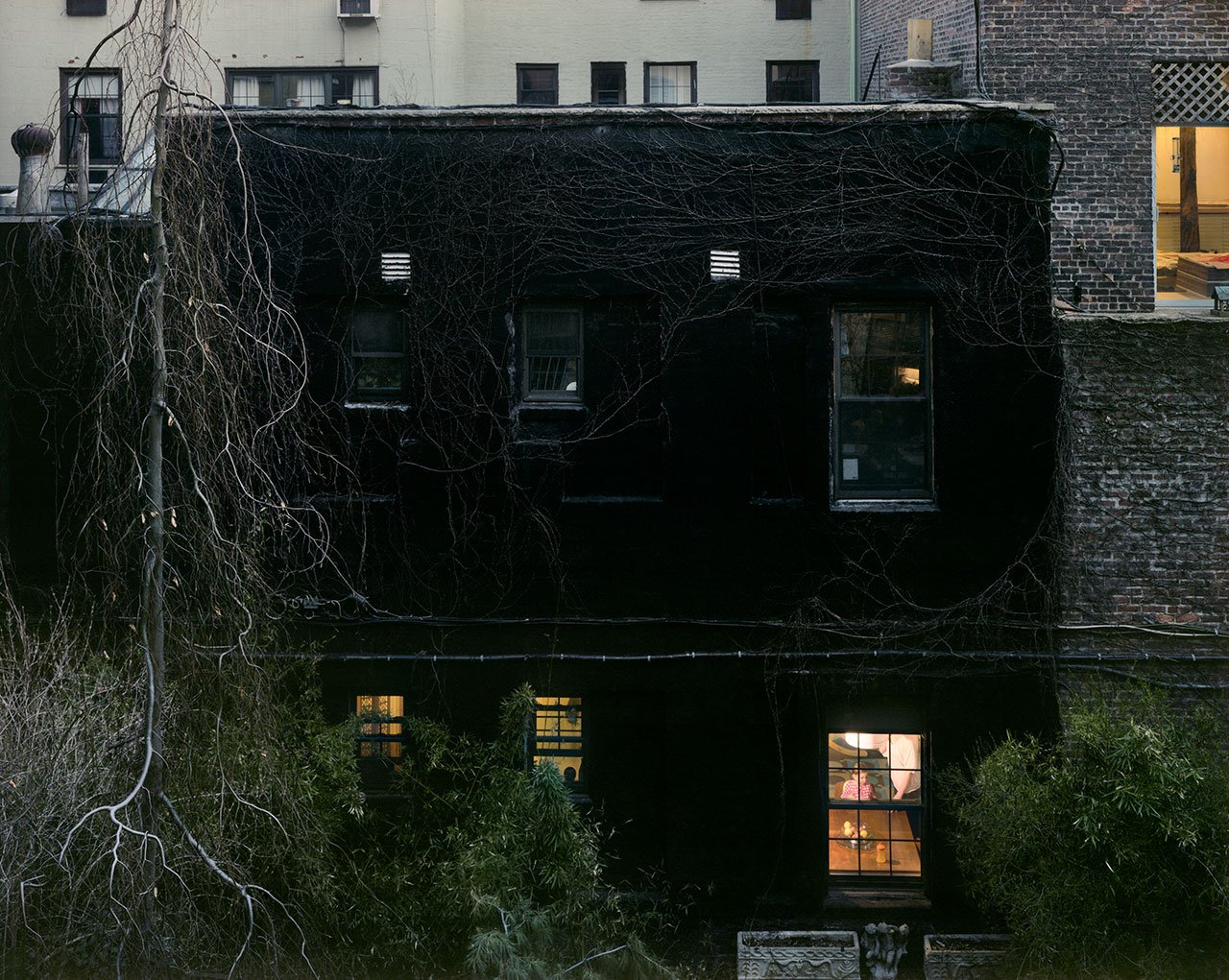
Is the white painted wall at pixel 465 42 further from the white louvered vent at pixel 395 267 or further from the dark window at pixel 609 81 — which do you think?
the white louvered vent at pixel 395 267

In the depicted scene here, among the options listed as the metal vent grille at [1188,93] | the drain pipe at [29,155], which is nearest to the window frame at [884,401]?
the metal vent grille at [1188,93]

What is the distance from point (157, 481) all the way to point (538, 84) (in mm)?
16472

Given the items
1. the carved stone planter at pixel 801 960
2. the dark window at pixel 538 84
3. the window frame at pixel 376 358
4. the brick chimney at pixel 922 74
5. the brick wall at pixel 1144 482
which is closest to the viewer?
the carved stone planter at pixel 801 960

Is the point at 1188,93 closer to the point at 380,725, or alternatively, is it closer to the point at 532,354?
the point at 532,354

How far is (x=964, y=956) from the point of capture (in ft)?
35.2

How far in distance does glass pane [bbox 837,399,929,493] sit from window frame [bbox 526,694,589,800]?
3.35m

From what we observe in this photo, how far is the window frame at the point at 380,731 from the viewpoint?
11.7 meters

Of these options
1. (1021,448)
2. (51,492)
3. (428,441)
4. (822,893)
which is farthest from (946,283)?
(51,492)

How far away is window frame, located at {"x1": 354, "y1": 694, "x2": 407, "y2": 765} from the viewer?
1173 cm

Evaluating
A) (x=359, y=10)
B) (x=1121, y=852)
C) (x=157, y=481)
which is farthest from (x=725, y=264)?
(x=359, y=10)

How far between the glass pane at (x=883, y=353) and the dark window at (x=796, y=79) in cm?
1233

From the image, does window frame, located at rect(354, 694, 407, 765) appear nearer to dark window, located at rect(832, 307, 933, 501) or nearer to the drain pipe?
dark window, located at rect(832, 307, 933, 501)

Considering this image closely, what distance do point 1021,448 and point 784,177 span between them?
10.9 ft

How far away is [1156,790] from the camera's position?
927cm
